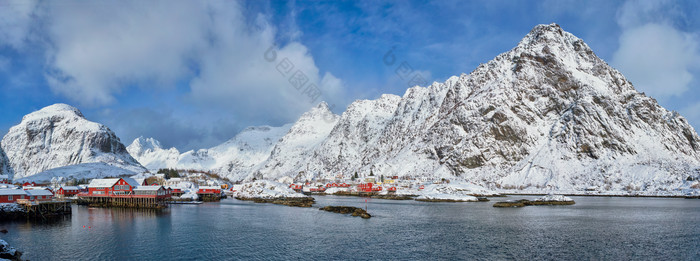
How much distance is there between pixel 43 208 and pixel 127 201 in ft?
94.7

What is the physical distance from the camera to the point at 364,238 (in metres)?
48.6

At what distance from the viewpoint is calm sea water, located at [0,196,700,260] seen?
3938 centimetres

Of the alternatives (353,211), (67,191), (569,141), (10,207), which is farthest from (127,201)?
(569,141)

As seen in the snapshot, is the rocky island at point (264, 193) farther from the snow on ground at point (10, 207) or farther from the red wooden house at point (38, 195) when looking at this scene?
the snow on ground at point (10, 207)

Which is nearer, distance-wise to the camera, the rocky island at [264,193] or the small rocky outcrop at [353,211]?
the small rocky outcrop at [353,211]

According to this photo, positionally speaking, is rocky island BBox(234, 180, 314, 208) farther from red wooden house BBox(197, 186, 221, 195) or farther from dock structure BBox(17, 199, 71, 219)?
dock structure BBox(17, 199, 71, 219)

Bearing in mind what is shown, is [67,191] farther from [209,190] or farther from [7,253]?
[7,253]

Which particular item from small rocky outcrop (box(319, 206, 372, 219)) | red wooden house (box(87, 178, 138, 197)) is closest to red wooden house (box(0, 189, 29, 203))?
red wooden house (box(87, 178, 138, 197))

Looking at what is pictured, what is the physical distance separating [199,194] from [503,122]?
134 meters

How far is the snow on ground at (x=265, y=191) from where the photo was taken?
135000 mm

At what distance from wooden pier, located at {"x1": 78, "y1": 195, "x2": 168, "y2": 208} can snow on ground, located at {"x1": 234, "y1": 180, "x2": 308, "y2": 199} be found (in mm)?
36636

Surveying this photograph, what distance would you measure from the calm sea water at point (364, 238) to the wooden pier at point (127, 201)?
2781 centimetres

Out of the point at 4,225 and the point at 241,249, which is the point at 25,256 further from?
the point at 4,225

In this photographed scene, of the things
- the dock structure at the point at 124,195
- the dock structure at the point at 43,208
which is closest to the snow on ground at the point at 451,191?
the dock structure at the point at 124,195
